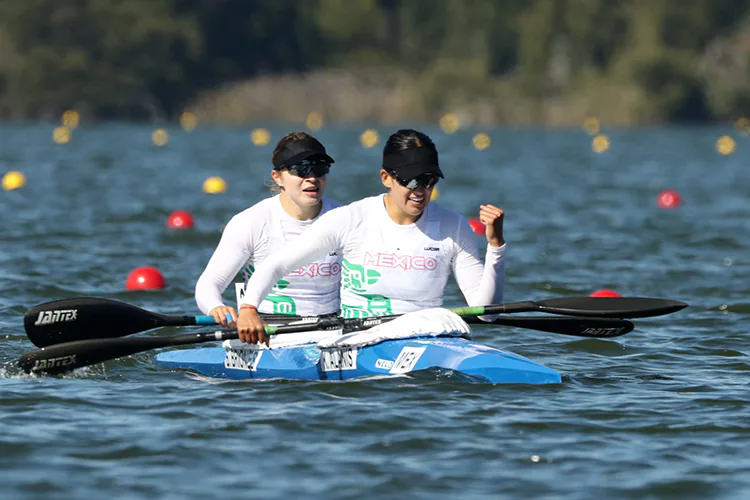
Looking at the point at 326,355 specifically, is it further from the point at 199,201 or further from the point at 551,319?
the point at 199,201

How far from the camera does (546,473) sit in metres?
7.89

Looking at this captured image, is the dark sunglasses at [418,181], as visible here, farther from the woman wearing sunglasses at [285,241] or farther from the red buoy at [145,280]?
the red buoy at [145,280]

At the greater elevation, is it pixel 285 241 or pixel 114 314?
pixel 285 241

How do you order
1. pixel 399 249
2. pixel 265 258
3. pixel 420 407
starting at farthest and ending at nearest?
pixel 265 258 < pixel 399 249 < pixel 420 407

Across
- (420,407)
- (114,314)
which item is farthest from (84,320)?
(420,407)

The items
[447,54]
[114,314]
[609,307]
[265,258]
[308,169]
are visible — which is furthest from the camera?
[447,54]

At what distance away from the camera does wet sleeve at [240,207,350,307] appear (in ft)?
31.3

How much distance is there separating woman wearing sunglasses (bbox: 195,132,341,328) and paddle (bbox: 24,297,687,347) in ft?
1.38

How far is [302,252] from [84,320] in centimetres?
202

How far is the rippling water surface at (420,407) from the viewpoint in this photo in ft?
25.4

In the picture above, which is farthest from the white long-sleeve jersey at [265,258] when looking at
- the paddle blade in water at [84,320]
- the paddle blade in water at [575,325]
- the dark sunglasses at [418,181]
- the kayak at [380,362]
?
the paddle blade in water at [575,325]

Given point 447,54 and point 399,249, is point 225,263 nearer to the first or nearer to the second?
→ point 399,249

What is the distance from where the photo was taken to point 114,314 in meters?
10.8

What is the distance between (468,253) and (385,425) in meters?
1.55
